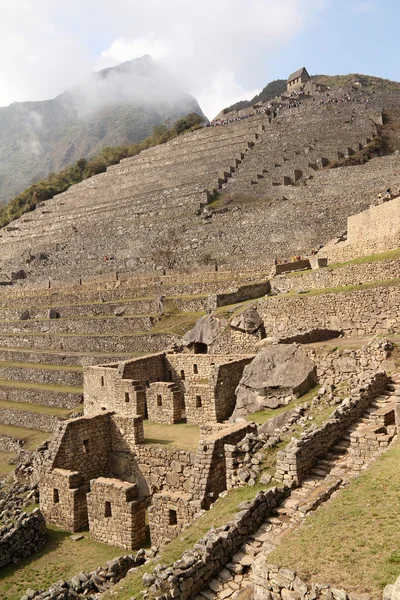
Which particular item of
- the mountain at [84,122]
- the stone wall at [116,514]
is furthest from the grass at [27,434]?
the mountain at [84,122]

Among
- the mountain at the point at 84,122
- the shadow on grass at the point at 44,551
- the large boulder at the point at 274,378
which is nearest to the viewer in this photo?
the shadow on grass at the point at 44,551

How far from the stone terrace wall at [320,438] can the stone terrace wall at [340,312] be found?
5013 millimetres

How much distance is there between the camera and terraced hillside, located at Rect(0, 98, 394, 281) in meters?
36.6

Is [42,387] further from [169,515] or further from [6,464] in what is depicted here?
[169,515]

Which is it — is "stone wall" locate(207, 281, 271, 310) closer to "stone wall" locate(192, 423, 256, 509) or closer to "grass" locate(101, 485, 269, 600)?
"stone wall" locate(192, 423, 256, 509)

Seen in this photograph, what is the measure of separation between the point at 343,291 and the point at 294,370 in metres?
4.22

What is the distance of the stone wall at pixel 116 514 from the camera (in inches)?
434

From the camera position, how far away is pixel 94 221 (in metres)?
53.4

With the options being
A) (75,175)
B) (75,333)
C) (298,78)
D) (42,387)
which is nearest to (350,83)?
(298,78)

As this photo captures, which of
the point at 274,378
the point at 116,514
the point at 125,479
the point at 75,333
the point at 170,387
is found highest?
the point at 75,333

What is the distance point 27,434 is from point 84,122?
171m

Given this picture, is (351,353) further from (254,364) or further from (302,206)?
(302,206)

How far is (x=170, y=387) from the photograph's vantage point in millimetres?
15172

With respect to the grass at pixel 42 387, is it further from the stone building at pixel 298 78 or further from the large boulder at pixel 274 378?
the stone building at pixel 298 78
